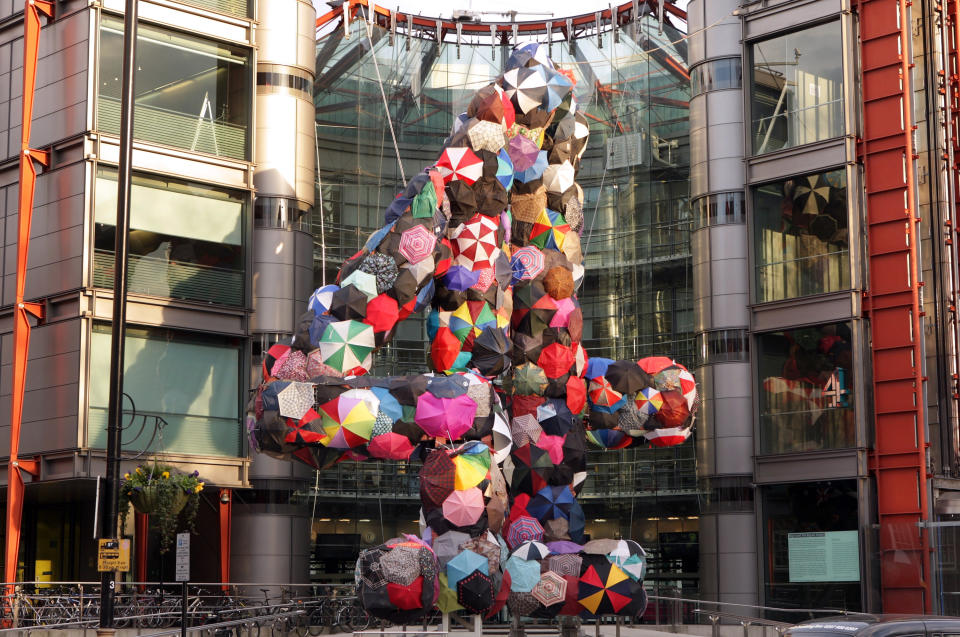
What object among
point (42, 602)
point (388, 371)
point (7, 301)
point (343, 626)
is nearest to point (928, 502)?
point (343, 626)

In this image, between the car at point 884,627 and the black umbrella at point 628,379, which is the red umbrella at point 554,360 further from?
the car at point 884,627

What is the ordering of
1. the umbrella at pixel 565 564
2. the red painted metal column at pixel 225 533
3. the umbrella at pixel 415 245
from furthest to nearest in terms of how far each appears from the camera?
the red painted metal column at pixel 225 533 → the umbrella at pixel 565 564 → the umbrella at pixel 415 245

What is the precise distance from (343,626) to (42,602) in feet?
20.7

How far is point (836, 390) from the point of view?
3491 centimetres

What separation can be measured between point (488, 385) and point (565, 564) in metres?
2.76

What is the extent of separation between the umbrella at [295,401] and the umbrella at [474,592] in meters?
2.84

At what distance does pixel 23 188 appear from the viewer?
109 feet

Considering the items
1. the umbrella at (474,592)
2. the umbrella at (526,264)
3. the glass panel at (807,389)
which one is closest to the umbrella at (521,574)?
the umbrella at (474,592)

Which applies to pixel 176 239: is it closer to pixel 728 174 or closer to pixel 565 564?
pixel 728 174

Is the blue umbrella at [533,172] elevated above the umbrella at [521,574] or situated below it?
above

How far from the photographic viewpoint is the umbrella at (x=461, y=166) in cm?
1886

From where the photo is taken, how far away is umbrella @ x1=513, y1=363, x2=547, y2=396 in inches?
758

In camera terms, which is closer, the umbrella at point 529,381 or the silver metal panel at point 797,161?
the umbrella at point 529,381

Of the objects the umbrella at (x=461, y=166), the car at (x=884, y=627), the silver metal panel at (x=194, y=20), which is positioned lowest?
the car at (x=884, y=627)
